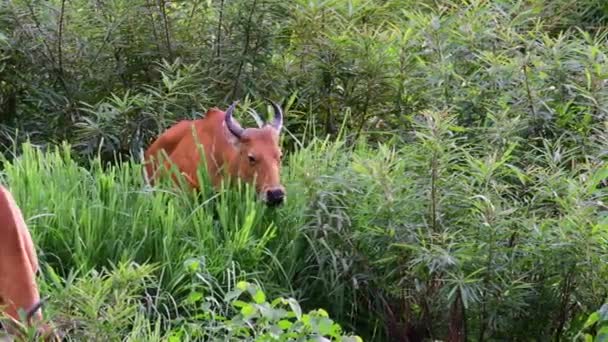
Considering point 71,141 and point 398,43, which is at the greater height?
point 398,43

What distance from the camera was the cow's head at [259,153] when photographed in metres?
6.68

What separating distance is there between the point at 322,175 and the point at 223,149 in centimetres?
82

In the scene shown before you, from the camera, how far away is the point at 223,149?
22.9ft

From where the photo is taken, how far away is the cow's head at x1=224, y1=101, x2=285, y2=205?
21.9 feet

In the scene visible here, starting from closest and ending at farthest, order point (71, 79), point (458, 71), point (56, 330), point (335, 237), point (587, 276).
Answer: point (56, 330) → point (587, 276) → point (335, 237) → point (458, 71) → point (71, 79)

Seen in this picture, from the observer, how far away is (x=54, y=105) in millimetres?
8031

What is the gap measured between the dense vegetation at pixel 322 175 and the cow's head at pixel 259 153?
0.13 m

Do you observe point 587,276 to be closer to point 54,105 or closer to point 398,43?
point 398,43

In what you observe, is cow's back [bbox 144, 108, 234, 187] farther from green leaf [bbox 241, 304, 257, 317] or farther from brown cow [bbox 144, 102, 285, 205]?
green leaf [bbox 241, 304, 257, 317]

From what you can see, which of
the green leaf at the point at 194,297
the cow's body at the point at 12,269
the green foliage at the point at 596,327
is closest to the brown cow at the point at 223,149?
the green leaf at the point at 194,297

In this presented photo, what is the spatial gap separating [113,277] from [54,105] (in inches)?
129

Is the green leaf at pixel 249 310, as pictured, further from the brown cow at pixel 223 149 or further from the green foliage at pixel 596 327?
the brown cow at pixel 223 149

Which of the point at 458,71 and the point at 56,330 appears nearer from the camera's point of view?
the point at 56,330

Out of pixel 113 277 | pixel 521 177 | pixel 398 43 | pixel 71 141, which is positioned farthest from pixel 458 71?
pixel 113 277
